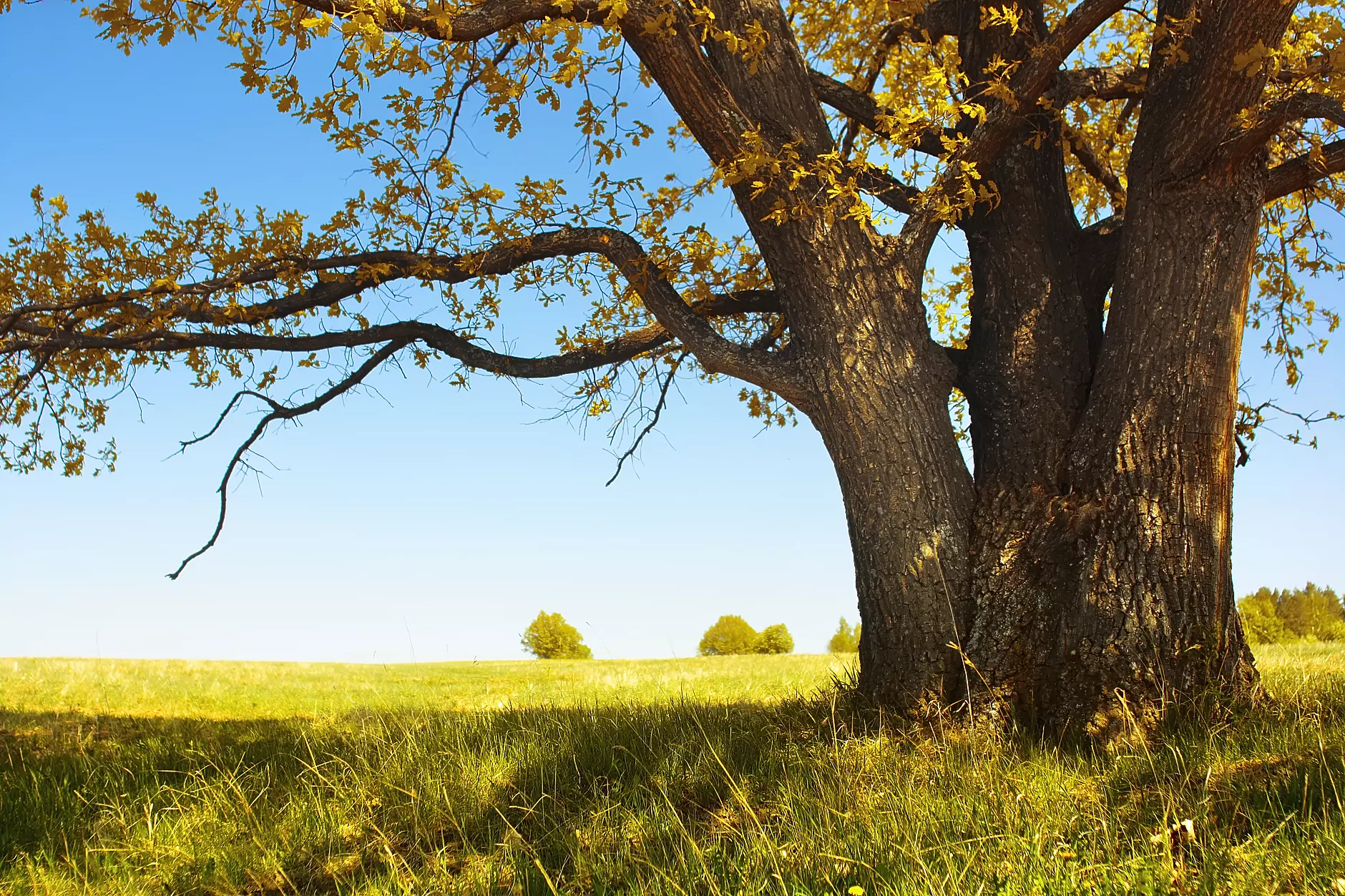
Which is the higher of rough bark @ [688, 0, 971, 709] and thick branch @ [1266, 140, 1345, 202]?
thick branch @ [1266, 140, 1345, 202]

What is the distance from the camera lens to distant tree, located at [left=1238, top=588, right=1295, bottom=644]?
2630 cm

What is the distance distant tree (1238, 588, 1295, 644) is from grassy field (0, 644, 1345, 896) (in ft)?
75.6

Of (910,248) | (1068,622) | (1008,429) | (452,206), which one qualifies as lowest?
(1068,622)

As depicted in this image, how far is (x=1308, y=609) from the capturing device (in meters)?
32.9

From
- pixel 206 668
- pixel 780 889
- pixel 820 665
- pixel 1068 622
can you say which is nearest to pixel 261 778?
pixel 780 889

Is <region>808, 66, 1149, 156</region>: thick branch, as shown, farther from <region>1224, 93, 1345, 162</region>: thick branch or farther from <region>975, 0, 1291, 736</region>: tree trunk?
<region>1224, 93, 1345, 162</region>: thick branch

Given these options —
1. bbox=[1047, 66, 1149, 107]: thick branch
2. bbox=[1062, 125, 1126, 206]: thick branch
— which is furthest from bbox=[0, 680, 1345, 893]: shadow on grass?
bbox=[1047, 66, 1149, 107]: thick branch

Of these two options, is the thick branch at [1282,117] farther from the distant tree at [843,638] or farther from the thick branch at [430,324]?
the distant tree at [843,638]

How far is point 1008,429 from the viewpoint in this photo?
6.30m

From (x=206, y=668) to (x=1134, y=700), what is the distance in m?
15.1

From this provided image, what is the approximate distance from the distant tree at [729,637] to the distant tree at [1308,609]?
18607 mm

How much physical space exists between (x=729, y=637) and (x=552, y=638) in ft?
22.3

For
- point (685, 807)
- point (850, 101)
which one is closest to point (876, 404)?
point (685, 807)

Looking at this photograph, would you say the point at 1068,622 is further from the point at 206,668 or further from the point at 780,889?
the point at 206,668
